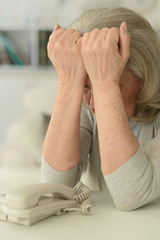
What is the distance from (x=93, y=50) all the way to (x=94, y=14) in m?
0.17

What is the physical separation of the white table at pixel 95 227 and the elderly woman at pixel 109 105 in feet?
Answer: 0.15

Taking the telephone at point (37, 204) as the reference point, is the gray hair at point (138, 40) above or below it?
above

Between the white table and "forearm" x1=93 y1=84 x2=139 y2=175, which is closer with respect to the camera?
the white table

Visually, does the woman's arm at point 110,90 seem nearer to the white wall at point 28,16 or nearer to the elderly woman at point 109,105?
the elderly woman at point 109,105

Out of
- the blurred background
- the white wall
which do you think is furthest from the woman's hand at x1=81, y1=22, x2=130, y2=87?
the white wall

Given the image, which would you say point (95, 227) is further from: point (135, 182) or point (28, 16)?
point (28, 16)

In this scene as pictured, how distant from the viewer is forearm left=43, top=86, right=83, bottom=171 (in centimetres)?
102

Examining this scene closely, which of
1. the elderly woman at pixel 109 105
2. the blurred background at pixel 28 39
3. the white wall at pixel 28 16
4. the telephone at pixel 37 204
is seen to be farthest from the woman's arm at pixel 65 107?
the white wall at pixel 28 16

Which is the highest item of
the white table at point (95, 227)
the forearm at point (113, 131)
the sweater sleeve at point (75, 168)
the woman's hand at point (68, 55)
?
the woman's hand at point (68, 55)

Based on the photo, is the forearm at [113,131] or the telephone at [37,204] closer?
the telephone at [37,204]

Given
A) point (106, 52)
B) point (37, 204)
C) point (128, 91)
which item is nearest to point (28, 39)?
point (128, 91)

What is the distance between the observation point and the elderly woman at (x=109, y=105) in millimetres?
895

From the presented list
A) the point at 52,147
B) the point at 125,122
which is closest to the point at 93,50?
the point at 125,122

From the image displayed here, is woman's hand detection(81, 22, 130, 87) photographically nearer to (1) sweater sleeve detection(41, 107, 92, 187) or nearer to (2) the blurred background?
(1) sweater sleeve detection(41, 107, 92, 187)
